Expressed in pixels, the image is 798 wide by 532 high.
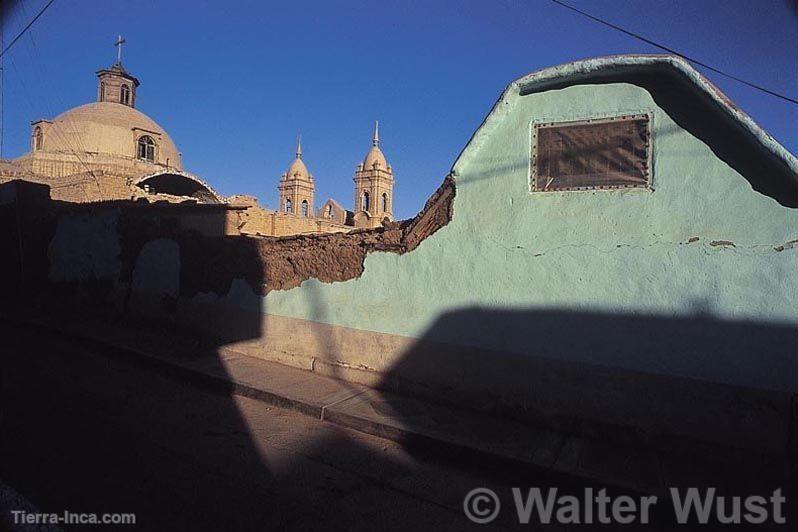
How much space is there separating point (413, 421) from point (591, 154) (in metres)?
3.32

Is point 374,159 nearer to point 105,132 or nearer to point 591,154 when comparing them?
point 105,132

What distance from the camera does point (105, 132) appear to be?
112 ft

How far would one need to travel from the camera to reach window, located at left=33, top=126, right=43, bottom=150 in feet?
110

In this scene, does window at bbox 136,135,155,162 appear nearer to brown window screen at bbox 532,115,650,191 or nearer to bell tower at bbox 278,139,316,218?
bell tower at bbox 278,139,316,218

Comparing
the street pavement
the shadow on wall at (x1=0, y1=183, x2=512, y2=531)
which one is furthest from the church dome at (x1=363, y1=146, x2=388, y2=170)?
the street pavement

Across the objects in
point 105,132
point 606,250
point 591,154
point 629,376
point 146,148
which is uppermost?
point 105,132

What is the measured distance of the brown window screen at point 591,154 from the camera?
429 centimetres

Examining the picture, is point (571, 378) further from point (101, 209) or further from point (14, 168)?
point (14, 168)

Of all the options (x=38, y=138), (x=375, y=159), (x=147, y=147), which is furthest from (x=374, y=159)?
(x=38, y=138)

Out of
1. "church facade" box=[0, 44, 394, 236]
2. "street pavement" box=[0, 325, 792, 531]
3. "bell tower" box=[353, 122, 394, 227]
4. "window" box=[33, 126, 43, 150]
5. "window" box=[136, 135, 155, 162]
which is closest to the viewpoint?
"street pavement" box=[0, 325, 792, 531]

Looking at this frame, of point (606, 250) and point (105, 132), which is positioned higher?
point (105, 132)

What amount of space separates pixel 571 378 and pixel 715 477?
52.5 inches

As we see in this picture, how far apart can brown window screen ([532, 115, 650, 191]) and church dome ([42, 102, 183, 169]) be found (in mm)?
38190

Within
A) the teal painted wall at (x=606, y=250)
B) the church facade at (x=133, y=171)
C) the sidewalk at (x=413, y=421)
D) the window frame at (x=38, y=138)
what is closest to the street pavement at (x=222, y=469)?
the sidewalk at (x=413, y=421)
